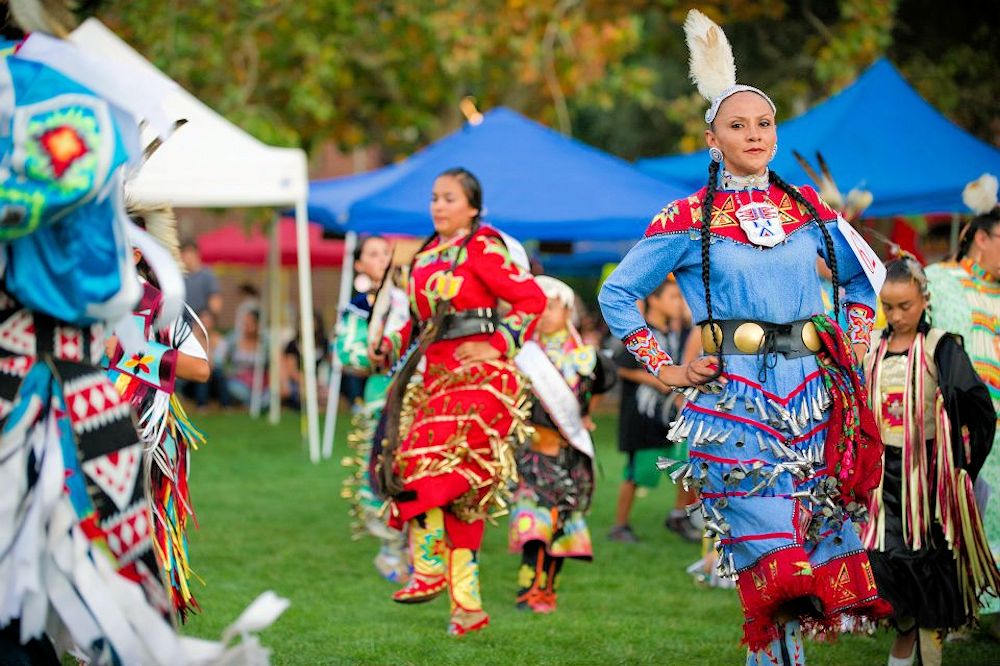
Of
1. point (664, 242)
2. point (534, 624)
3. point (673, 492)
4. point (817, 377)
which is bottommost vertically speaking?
point (673, 492)

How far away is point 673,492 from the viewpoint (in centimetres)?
1126

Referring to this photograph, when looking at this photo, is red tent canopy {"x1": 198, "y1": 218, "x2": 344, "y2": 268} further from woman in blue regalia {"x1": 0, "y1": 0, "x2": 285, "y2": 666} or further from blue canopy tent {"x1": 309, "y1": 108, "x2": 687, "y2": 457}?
woman in blue regalia {"x1": 0, "y1": 0, "x2": 285, "y2": 666}

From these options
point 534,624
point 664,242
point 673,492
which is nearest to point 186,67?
point 673,492

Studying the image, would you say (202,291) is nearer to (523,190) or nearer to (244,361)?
(244,361)

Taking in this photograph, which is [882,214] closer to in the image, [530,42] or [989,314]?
[989,314]

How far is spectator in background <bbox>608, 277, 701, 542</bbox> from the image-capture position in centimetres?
855

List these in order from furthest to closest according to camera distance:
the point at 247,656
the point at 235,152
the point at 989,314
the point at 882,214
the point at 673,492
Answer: the point at 235,152 → the point at 673,492 → the point at 882,214 → the point at 989,314 → the point at 247,656

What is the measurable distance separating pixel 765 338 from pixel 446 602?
3.06 meters

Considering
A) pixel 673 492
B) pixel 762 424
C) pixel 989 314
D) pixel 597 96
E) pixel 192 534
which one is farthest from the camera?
pixel 597 96

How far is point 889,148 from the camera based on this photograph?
10344 millimetres

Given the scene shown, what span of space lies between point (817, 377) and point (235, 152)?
8518 millimetres

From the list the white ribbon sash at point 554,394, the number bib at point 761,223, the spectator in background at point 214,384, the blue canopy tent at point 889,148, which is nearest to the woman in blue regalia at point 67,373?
the number bib at point 761,223

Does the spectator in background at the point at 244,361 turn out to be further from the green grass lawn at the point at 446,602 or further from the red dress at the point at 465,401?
the red dress at the point at 465,401

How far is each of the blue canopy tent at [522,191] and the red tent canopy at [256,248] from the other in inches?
423
